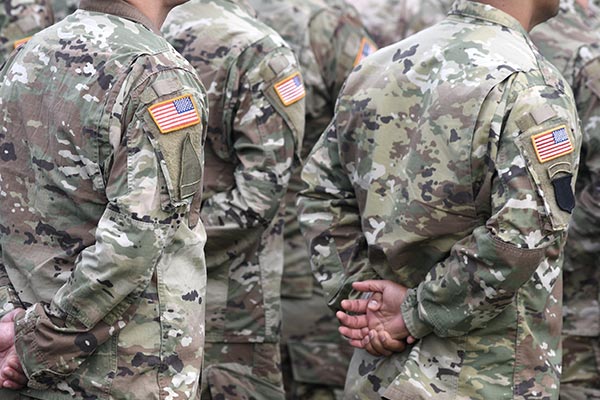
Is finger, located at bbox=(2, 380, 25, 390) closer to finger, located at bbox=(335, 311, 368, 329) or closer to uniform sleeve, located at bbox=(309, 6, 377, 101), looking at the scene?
finger, located at bbox=(335, 311, 368, 329)

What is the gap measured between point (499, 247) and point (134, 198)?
84cm

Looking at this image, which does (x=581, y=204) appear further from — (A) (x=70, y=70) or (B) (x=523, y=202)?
(A) (x=70, y=70)

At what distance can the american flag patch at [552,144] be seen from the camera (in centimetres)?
239

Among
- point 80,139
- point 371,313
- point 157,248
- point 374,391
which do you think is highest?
point 80,139

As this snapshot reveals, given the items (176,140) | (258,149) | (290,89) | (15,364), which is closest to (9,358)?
(15,364)

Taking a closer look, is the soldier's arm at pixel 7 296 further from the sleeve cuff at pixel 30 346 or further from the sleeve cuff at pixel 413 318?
the sleeve cuff at pixel 413 318

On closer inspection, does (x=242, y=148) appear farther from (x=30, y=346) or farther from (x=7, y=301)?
(x=30, y=346)

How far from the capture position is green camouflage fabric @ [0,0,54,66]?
4.13 metres

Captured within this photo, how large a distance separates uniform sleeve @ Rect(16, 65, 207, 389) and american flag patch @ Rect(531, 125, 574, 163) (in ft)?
2.52

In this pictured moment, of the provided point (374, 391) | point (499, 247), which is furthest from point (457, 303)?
point (374, 391)

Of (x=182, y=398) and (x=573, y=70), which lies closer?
(x=182, y=398)

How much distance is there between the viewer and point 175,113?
2277 mm

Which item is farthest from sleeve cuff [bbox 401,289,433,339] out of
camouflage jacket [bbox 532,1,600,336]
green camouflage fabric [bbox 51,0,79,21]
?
green camouflage fabric [bbox 51,0,79,21]

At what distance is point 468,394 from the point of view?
2.56 m
